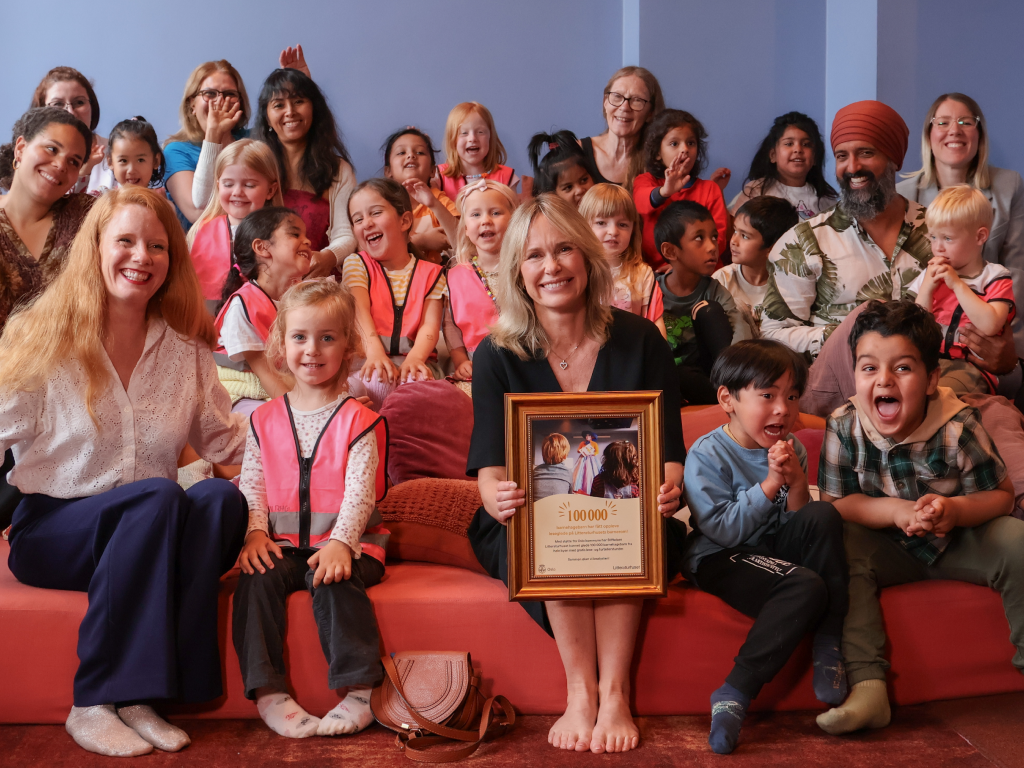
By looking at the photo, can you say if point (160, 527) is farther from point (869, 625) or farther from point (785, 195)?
point (785, 195)

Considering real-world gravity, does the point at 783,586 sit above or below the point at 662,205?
below

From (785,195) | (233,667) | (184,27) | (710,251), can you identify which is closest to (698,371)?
(710,251)

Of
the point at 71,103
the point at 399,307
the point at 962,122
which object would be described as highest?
the point at 71,103

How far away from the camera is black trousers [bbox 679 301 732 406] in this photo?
12.1 feet

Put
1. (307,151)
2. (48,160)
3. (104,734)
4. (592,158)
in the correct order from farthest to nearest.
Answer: (592,158) < (307,151) < (48,160) < (104,734)

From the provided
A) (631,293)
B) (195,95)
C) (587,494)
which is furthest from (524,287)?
(195,95)

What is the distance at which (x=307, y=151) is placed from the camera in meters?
4.65

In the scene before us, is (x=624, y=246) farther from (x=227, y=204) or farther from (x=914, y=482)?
(x=914, y=482)

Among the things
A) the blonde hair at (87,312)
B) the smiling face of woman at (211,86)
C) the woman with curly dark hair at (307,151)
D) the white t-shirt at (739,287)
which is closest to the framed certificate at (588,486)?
the blonde hair at (87,312)

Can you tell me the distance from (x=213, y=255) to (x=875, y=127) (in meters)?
2.83

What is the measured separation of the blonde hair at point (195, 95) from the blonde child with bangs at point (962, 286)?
10.9 feet

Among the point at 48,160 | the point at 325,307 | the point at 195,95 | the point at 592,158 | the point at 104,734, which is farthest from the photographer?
the point at 592,158

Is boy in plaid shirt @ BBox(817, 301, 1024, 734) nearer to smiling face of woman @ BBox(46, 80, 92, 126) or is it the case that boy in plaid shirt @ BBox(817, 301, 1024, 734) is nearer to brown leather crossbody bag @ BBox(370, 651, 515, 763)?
brown leather crossbody bag @ BBox(370, 651, 515, 763)

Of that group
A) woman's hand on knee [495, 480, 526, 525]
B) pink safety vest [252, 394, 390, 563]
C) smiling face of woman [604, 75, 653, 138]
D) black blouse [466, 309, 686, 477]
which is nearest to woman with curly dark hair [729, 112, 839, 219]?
smiling face of woman [604, 75, 653, 138]
